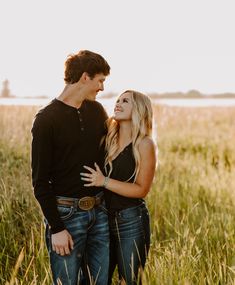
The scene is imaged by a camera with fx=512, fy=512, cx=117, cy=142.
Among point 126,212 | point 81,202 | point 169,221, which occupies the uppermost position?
point 81,202

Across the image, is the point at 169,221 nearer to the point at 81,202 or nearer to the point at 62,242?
the point at 81,202

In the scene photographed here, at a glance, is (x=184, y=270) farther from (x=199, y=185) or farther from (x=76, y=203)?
(x=199, y=185)

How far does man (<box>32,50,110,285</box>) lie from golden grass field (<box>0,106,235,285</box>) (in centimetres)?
22

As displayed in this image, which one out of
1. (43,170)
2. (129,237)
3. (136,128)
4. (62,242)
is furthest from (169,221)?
(43,170)

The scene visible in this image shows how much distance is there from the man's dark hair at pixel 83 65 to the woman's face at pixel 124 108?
0.25 m

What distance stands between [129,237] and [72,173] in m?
0.51

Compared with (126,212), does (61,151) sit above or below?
above

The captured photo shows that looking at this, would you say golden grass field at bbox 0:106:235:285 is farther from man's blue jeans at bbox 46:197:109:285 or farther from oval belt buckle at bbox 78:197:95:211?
oval belt buckle at bbox 78:197:95:211

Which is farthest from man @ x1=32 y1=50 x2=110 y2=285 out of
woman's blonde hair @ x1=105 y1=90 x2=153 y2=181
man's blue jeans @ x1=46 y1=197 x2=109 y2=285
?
woman's blonde hair @ x1=105 y1=90 x2=153 y2=181

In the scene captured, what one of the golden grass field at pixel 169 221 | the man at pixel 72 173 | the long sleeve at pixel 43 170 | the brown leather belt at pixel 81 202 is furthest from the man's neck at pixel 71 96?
the golden grass field at pixel 169 221

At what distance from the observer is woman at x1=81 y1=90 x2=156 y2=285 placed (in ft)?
9.61

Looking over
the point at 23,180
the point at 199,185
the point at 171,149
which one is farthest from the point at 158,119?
the point at 23,180

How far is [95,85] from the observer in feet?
9.43

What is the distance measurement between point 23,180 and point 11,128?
141 inches
